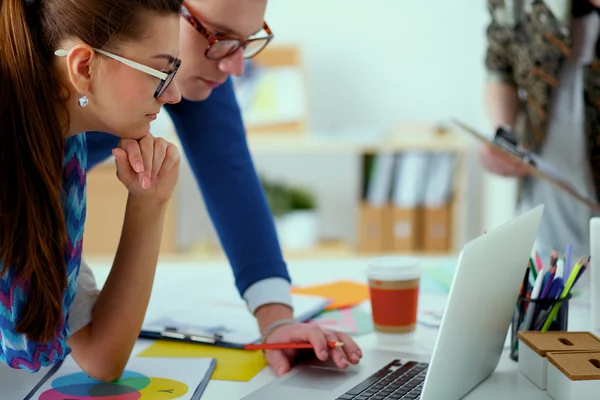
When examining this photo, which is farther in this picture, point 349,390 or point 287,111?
point 287,111

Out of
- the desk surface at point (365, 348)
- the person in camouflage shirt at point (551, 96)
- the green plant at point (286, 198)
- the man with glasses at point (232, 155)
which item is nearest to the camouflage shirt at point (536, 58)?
the person in camouflage shirt at point (551, 96)

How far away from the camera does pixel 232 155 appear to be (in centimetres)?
142

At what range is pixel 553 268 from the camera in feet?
3.78

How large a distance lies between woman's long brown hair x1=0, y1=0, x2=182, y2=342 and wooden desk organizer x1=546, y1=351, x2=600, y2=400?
24.4 inches

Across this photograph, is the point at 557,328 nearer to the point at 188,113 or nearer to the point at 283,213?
the point at 188,113

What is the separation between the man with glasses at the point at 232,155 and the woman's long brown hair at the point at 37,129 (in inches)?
8.1

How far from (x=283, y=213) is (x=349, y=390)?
2726 mm

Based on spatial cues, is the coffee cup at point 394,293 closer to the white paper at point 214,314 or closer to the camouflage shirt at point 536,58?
the white paper at point 214,314

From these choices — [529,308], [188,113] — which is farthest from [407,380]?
[188,113]

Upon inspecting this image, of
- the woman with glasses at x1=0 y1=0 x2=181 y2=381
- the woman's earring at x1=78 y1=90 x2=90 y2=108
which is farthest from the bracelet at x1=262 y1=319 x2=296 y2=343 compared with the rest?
the woman's earring at x1=78 y1=90 x2=90 y2=108

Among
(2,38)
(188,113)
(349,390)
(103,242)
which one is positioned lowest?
(103,242)

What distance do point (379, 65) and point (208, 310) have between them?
8.87 ft

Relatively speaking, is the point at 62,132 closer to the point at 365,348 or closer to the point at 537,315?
the point at 365,348

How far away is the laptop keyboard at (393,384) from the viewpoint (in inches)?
38.9
